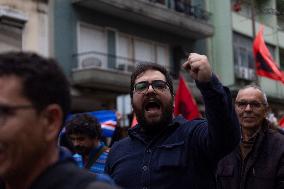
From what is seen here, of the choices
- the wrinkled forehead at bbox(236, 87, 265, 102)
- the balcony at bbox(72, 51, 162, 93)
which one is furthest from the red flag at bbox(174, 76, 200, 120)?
the balcony at bbox(72, 51, 162, 93)

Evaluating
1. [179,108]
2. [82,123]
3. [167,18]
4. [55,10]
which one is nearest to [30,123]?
[82,123]

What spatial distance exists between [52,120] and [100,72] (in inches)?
594

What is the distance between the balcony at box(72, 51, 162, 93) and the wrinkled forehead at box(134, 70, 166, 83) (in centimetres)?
1315

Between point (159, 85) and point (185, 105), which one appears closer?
point (159, 85)

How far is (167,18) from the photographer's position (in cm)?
1986

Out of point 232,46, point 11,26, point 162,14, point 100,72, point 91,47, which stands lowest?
point 100,72

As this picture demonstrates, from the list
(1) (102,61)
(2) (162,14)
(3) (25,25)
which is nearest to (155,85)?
(3) (25,25)

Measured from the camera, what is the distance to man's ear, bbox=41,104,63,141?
1.92 m

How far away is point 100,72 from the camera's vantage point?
17.0m

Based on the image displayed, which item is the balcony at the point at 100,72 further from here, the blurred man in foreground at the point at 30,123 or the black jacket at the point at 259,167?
the blurred man in foreground at the point at 30,123

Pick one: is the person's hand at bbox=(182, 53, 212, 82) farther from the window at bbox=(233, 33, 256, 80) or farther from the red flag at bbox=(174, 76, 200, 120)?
the window at bbox=(233, 33, 256, 80)

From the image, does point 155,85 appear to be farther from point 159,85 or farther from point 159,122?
point 159,122

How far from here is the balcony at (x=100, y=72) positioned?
16.8 meters

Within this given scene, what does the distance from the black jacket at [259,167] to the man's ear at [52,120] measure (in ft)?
8.18
